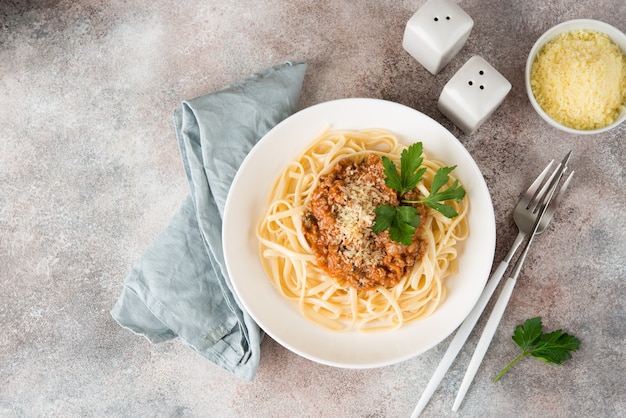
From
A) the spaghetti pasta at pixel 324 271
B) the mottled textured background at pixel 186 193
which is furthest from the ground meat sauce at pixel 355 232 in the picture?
the mottled textured background at pixel 186 193

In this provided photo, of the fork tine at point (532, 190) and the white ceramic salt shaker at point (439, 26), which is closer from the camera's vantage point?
the white ceramic salt shaker at point (439, 26)

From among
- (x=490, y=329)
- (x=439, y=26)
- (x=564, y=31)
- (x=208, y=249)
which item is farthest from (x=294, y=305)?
(x=564, y=31)

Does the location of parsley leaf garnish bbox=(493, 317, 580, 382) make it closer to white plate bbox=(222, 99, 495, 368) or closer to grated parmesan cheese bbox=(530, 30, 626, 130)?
white plate bbox=(222, 99, 495, 368)

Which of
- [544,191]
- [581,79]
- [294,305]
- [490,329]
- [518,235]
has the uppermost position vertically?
[581,79]

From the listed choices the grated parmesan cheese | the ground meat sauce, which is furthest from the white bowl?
the ground meat sauce

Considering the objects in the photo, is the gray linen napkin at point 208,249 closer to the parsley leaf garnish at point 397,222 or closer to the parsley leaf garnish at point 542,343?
the parsley leaf garnish at point 397,222

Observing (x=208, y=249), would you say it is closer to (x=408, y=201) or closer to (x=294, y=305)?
(x=294, y=305)

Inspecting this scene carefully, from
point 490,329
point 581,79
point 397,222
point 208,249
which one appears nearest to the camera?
point 397,222
